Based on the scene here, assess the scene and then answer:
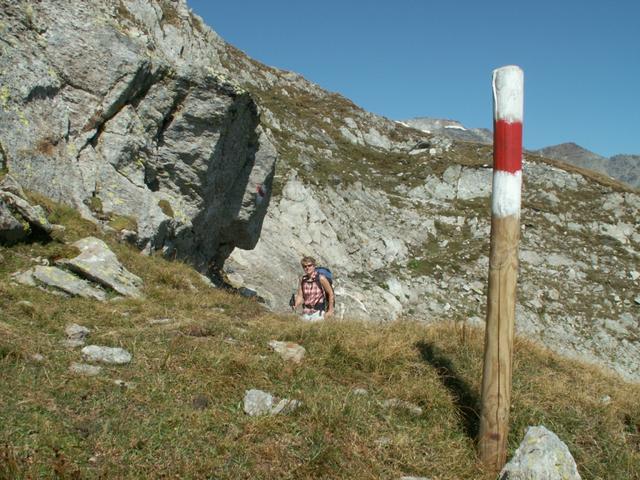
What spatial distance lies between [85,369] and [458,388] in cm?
455

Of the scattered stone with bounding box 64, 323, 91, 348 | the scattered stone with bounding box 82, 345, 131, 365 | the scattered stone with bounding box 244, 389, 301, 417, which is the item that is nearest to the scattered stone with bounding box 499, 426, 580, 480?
the scattered stone with bounding box 244, 389, 301, 417

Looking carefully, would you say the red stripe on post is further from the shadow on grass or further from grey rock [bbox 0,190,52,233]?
grey rock [bbox 0,190,52,233]

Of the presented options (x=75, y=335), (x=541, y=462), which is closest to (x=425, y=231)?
(x=75, y=335)

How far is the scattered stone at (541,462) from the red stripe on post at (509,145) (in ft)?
8.69

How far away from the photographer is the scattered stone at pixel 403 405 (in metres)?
6.46

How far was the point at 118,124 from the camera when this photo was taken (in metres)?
14.5

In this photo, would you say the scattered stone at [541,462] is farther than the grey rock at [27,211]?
No

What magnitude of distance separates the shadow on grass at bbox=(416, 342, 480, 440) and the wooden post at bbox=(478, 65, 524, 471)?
468 mm

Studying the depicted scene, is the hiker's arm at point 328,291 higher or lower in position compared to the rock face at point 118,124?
lower

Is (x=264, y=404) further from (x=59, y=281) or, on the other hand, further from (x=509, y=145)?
(x=59, y=281)

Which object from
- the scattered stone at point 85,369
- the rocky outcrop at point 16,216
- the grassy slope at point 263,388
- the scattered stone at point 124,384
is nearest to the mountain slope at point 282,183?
the rocky outcrop at point 16,216

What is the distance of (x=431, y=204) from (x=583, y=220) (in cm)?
982

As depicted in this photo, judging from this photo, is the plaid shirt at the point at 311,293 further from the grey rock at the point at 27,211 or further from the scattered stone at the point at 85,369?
the scattered stone at the point at 85,369

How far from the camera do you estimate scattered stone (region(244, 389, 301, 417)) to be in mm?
5941
